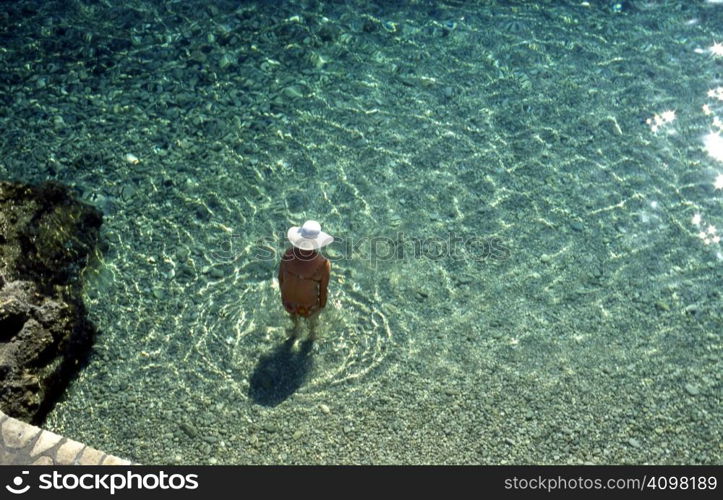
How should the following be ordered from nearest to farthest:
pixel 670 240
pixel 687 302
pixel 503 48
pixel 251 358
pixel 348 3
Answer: pixel 251 358
pixel 687 302
pixel 670 240
pixel 503 48
pixel 348 3

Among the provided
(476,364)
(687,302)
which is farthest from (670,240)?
(476,364)

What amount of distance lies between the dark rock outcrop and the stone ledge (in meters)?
0.48

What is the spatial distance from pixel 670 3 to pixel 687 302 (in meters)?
5.15

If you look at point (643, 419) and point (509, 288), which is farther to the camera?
point (509, 288)

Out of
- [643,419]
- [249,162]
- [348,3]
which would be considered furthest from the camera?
[348,3]

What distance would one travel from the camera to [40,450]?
215 inches

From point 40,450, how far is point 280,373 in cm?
192

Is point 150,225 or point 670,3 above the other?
point 670,3

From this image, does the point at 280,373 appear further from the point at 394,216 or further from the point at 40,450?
the point at 394,216

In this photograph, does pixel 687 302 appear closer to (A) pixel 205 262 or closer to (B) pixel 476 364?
(B) pixel 476 364

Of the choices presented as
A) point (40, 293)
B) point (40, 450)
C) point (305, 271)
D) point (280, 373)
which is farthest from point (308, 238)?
point (40, 293)

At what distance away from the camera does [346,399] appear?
6402 mm
